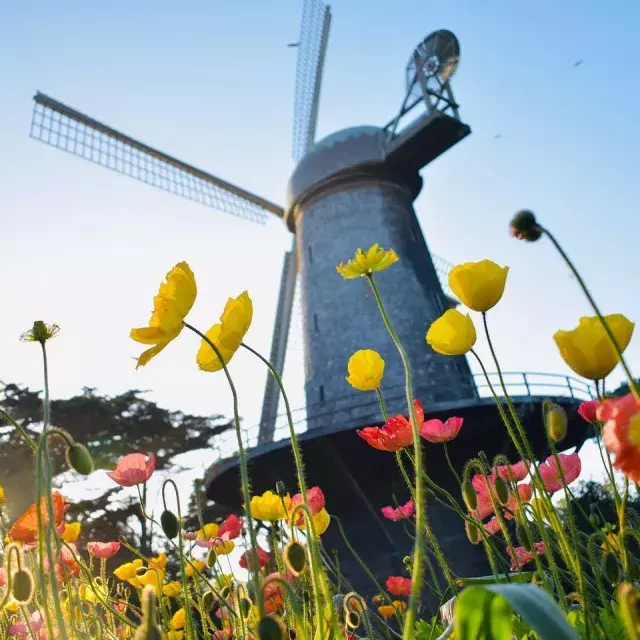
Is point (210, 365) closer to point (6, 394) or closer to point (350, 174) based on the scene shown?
point (350, 174)

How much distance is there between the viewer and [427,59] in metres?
12.8

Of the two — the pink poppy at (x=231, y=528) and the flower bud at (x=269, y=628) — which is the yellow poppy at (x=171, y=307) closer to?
the flower bud at (x=269, y=628)

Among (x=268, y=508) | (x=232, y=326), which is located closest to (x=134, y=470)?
(x=268, y=508)

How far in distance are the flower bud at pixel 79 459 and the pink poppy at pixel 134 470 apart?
0.79m

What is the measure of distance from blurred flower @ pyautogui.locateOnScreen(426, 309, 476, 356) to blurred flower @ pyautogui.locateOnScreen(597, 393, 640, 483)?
2.83 ft

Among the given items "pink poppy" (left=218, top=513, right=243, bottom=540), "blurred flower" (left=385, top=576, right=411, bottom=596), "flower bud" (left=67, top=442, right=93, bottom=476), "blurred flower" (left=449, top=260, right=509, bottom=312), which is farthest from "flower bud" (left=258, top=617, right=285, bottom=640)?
"blurred flower" (left=385, top=576, right=411, bottom=596)

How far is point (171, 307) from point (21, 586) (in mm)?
566

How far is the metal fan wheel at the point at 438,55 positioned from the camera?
1265 centimetres

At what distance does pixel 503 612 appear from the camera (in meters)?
0.93

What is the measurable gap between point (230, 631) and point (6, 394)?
544 inches

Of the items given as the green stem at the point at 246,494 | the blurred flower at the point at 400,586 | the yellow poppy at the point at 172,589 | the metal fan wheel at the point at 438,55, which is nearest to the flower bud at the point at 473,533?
the green stem at the point at 246,494

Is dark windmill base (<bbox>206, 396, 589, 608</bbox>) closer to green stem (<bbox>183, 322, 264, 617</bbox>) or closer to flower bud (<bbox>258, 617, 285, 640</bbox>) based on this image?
green stem (<bbox>183, 322, 264, 617</bbox>)

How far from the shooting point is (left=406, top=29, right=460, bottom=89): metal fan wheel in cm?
1265

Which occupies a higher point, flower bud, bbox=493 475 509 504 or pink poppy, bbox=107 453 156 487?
pink poppy, bbox=107 453 156 487
